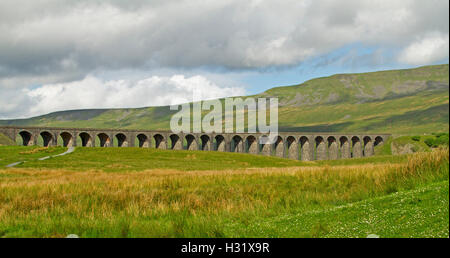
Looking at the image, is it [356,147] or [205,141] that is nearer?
[205,141]

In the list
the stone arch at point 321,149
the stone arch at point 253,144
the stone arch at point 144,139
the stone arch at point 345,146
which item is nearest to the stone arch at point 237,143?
the stone arch at point 253,144

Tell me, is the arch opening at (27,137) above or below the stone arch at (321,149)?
above

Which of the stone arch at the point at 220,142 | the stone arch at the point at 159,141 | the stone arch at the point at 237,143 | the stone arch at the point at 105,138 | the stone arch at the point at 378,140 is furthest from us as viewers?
the stone arch at the point at 378,140

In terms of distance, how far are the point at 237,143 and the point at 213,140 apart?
8.36 metres

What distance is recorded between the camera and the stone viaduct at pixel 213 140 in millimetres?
77875

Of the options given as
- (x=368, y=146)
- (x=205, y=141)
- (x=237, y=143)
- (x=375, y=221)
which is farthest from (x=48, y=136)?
(x=368, y=146)

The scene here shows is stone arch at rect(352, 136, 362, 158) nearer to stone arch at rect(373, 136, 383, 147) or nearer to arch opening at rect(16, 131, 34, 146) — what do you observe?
stone arch at rect(373, 136, 383, 147)

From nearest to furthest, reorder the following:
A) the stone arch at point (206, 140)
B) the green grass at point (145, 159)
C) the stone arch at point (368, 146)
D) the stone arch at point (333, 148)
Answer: the green grass at point (145, 159)
the stone arch at point (206, 140)
the stone arch at point (333, 148)
the stone arch at point (368, 146)

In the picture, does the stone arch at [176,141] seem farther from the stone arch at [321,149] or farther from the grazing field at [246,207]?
the grazing field at [246,207]

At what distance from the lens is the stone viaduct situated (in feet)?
255

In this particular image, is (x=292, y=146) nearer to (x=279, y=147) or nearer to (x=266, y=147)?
(x=279, y=147)

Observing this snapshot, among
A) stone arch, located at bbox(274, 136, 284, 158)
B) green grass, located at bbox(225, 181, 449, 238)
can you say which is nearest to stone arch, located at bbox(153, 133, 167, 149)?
stone arch, located at bbox(274, 136, 284, 158)

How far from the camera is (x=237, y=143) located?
109188mm
